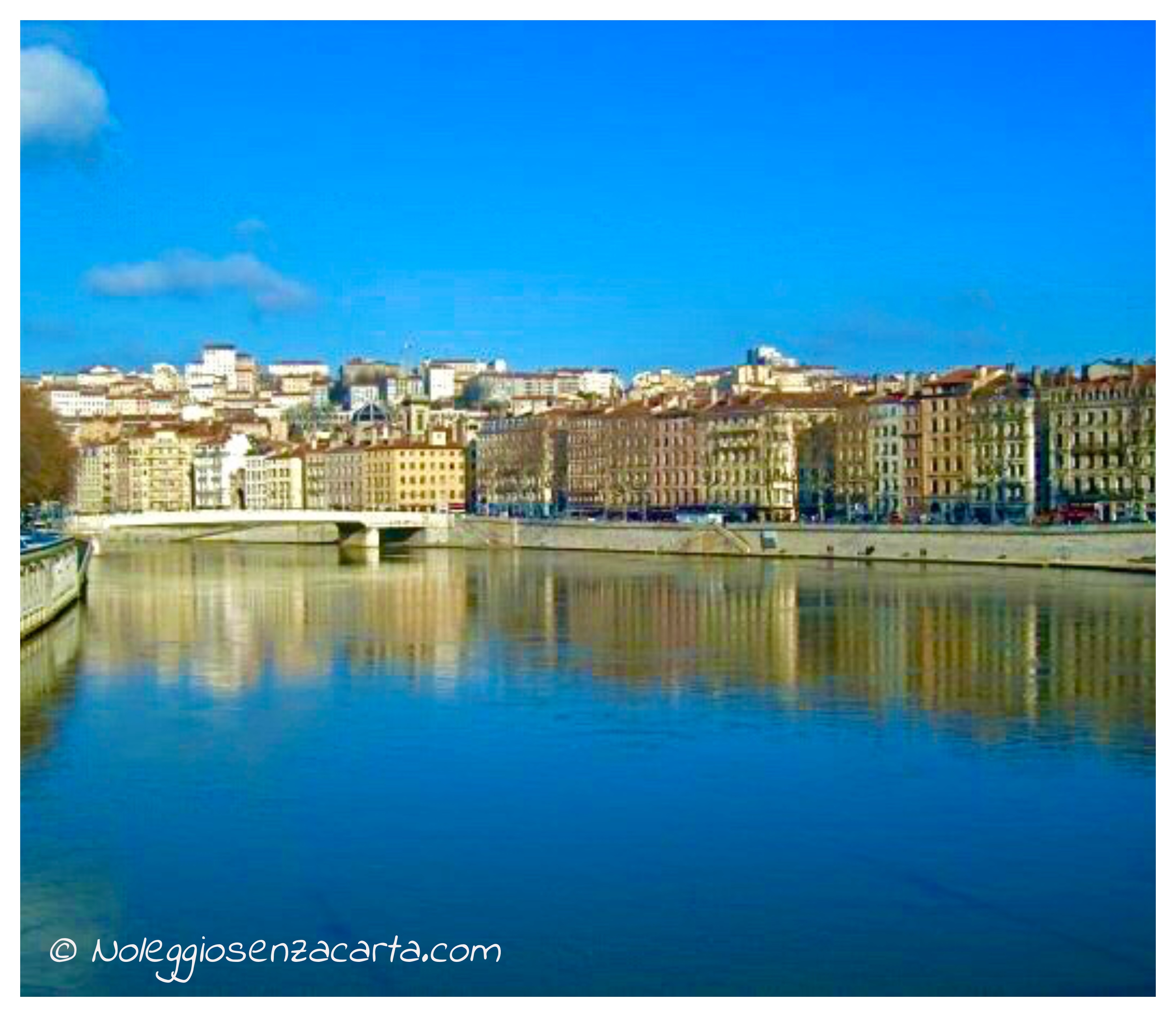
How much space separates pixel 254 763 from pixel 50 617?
450 inches

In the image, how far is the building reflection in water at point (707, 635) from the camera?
16547 mm

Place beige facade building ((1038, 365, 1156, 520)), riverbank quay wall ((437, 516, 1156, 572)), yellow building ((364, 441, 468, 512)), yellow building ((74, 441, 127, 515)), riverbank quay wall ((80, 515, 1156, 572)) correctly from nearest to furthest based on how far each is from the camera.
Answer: riverbank quay wall ((437, 516, 1156, 572)) → riverbank quay wall ((80, 515, 1156, 572)) → beige facade building ((1038, 365, 1156, 520)) → yellow building ((364, 441, 468, 512)) → yellow building ((74, 441, 127, 515))

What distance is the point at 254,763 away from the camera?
43.2 feet

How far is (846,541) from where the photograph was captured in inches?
1494

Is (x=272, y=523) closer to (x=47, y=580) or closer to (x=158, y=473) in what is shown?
(x=47, y=580)

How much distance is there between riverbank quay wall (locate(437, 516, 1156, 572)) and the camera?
106 feet

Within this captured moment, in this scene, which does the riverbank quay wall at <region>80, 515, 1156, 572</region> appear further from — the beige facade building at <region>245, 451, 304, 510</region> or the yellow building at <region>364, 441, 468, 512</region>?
the beige facade building at <region>245, 451, 304, 510</region>

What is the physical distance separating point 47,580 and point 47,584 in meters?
0.04

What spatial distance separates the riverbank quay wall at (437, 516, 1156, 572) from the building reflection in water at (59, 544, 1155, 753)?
3.46ft

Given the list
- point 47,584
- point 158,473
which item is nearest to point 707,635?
point 47,584

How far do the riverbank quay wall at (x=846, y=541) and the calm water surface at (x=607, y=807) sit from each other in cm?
1046

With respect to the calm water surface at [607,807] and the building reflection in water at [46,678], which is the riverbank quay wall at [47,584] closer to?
the building reflection in water at [46,678]

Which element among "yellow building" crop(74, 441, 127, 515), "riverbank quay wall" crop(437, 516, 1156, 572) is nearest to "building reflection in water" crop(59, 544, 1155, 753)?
"riverbank quay wall" crop(437, 516, 1156, 572)

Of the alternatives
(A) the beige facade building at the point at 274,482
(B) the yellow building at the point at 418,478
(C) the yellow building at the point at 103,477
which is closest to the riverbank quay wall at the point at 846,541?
(B) the yellow building at the point at 418,478
